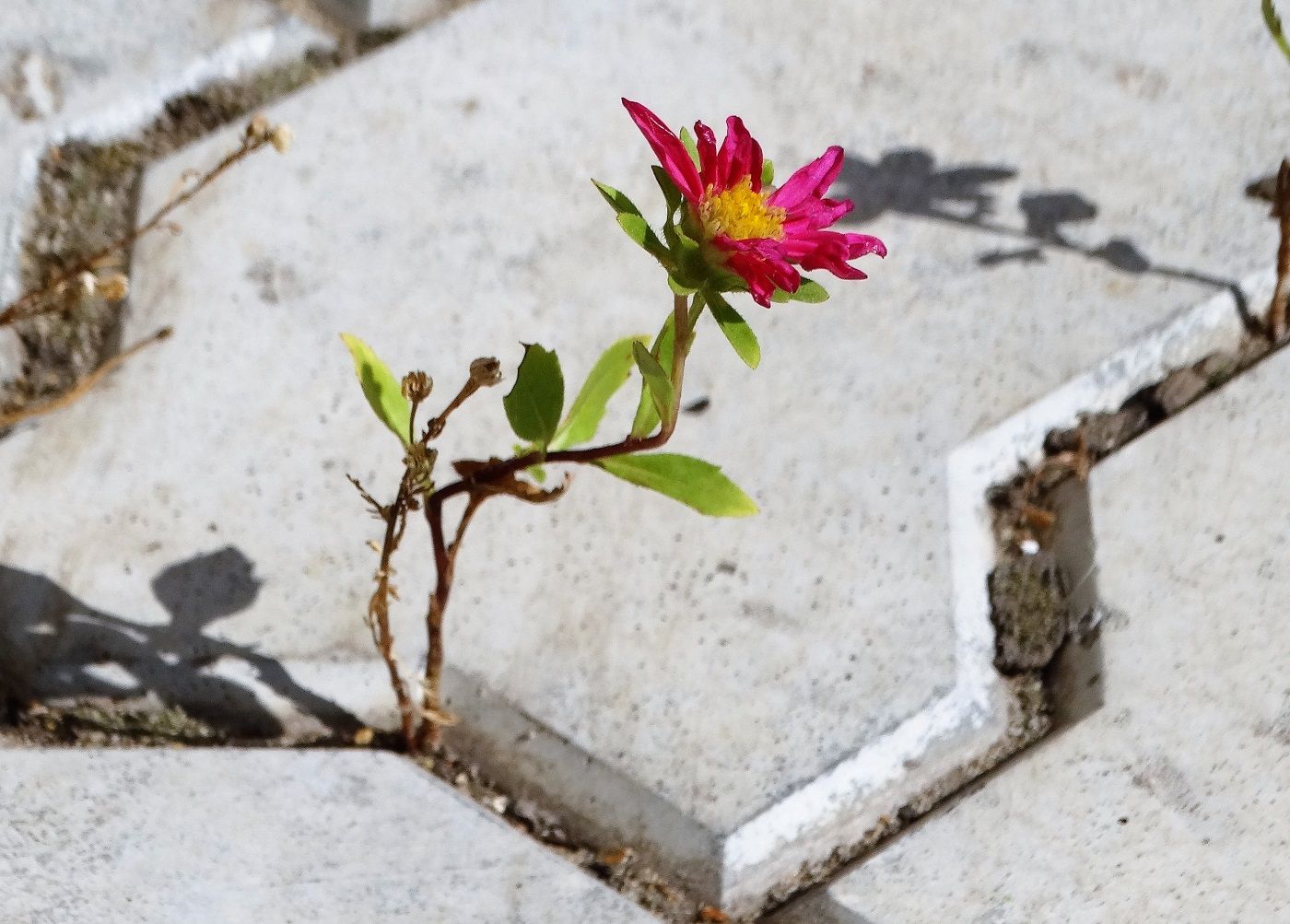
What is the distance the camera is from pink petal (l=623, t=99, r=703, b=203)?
72 centimetres

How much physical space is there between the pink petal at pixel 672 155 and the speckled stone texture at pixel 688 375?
555 millimetres

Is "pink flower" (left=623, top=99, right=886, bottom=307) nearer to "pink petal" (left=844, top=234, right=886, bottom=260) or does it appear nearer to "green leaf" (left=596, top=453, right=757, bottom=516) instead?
"pink petal" (left=844, top=234, right=886, bottom=260)

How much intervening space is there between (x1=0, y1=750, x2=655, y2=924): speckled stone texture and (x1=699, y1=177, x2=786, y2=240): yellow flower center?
0.60m

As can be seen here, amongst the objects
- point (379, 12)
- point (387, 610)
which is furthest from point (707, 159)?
point (379, 12)

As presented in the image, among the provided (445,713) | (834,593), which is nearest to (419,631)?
(445,713)

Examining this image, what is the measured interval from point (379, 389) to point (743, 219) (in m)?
0.31

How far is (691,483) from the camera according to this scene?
0.87 metres

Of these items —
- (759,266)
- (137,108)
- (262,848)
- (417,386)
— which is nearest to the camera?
(759,266)

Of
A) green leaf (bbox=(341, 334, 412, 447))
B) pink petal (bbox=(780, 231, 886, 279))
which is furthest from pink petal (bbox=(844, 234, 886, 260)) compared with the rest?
green leaf (bbox=(341, 334, 412, 447))

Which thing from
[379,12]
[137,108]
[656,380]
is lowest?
[656,380]

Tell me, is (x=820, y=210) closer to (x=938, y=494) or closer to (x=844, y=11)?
(x=938, y=494)

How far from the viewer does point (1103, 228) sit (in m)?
1.40

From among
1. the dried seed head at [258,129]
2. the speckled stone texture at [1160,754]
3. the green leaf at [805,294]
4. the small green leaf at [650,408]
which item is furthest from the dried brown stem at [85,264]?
the speckled stone texture at [1160,754]

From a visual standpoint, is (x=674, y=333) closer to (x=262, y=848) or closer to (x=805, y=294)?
(x=805, y=294)
